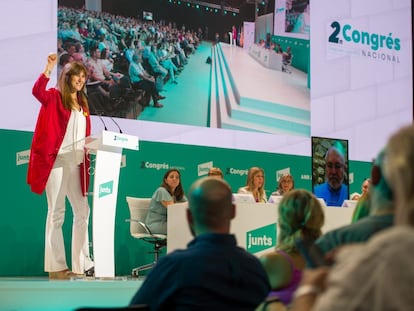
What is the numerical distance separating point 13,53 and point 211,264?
606 centimetres

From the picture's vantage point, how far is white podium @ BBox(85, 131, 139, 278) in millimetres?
5973

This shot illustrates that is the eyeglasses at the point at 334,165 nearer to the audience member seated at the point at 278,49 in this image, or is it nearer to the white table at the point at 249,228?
the audience member seated at the point at 278,49

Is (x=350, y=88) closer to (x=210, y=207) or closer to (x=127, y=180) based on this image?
(x=127, y=180)

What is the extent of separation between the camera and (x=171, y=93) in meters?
8.95

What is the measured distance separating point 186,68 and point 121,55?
0.95 metres

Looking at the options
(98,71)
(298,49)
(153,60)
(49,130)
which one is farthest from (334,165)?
(49,130)

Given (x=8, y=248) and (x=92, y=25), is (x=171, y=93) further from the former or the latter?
(x=8, y=248)

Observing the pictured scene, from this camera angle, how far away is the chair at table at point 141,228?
293 inches

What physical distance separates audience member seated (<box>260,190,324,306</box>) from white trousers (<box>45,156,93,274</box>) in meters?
4.24

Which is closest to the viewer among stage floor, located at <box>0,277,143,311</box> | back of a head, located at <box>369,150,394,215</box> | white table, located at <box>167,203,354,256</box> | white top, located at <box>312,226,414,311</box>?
white top, located at <box>312,226,414,311</box>

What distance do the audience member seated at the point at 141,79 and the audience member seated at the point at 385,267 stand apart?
7938mm

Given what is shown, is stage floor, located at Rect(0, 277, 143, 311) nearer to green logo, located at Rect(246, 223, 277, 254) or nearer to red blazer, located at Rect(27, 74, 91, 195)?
green logo, located at Rect(246, 223, 277, 254)

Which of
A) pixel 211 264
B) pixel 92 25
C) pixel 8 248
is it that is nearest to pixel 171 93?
pixel 92 25

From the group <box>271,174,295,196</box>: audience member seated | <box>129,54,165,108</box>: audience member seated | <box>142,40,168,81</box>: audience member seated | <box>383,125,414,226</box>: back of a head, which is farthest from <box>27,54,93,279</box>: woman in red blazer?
<box>383,125,414,226</box>: back of a head
